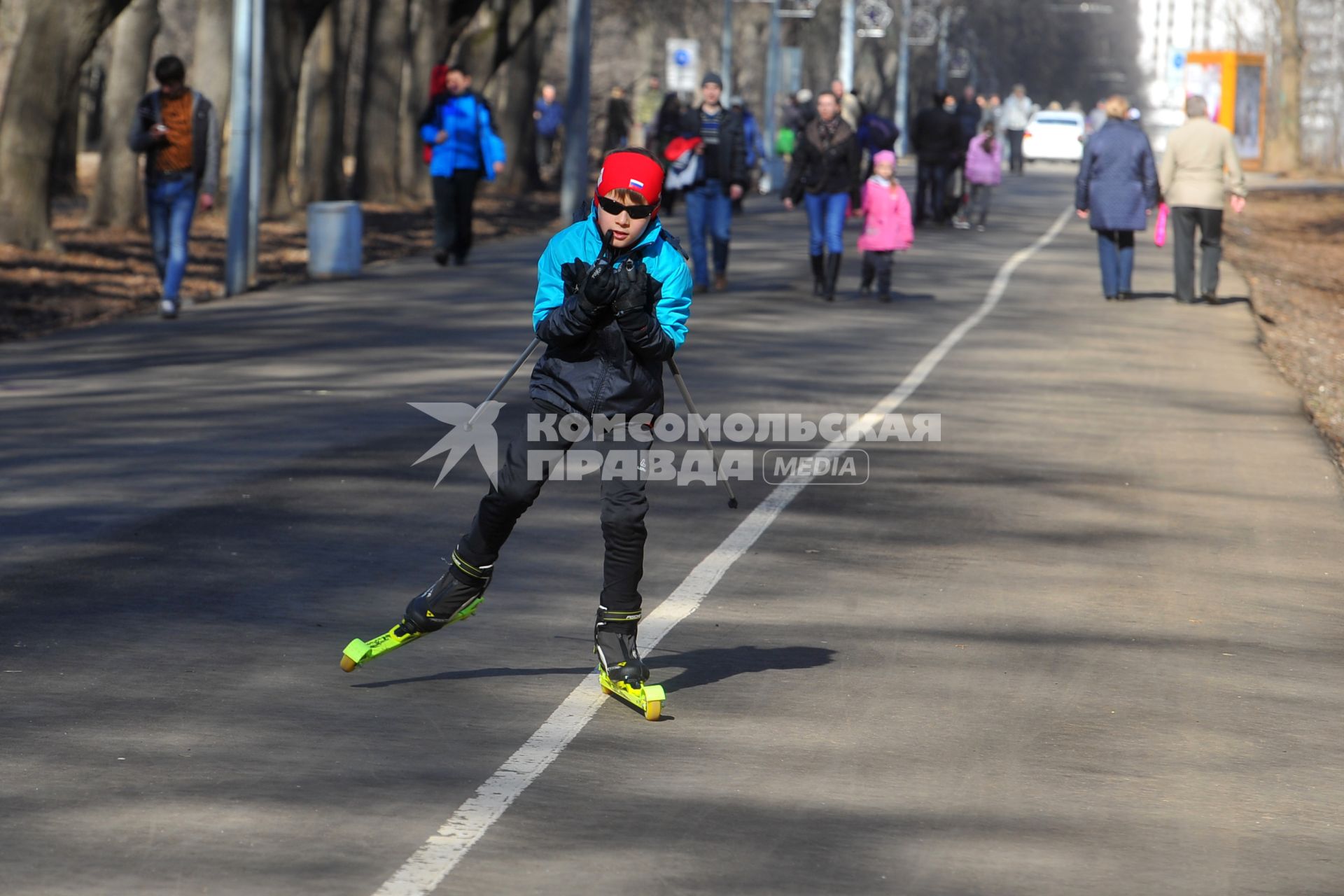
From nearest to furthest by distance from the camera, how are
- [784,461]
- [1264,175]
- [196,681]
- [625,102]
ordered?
[196,681] < [784,461] < [625,102] < [1264,175]

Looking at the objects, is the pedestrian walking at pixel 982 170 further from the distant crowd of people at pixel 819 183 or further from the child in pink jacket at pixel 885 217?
the child in pink jacket at pixel 885 217

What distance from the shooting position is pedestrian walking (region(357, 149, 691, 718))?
637 centimetres

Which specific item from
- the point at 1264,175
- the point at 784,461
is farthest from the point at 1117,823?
the point at 1264,175

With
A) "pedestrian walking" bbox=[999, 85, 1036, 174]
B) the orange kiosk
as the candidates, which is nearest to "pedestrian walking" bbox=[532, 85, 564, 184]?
"pedestrian walking" bbox=[999, 85, 1036, 174]

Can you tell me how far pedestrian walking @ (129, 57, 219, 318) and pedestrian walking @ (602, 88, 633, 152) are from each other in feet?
73.8

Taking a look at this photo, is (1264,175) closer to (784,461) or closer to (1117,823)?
(784,461)

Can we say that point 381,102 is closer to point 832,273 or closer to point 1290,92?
point 832,273

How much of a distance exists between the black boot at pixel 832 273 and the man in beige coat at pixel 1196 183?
11.4 feet

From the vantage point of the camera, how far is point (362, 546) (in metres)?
9.27

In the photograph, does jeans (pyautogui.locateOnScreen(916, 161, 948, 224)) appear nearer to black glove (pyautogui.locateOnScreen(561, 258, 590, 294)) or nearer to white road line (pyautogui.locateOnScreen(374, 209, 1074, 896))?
white road line (pyautogui.locateOnScreen(374, 209, 1074, 896))

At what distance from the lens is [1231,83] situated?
62.5 meters

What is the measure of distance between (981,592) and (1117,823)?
310 centimetres

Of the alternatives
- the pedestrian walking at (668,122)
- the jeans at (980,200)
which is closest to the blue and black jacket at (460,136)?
the pedestrian walking at (668,122)

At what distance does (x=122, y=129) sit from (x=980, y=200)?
13.1 m
